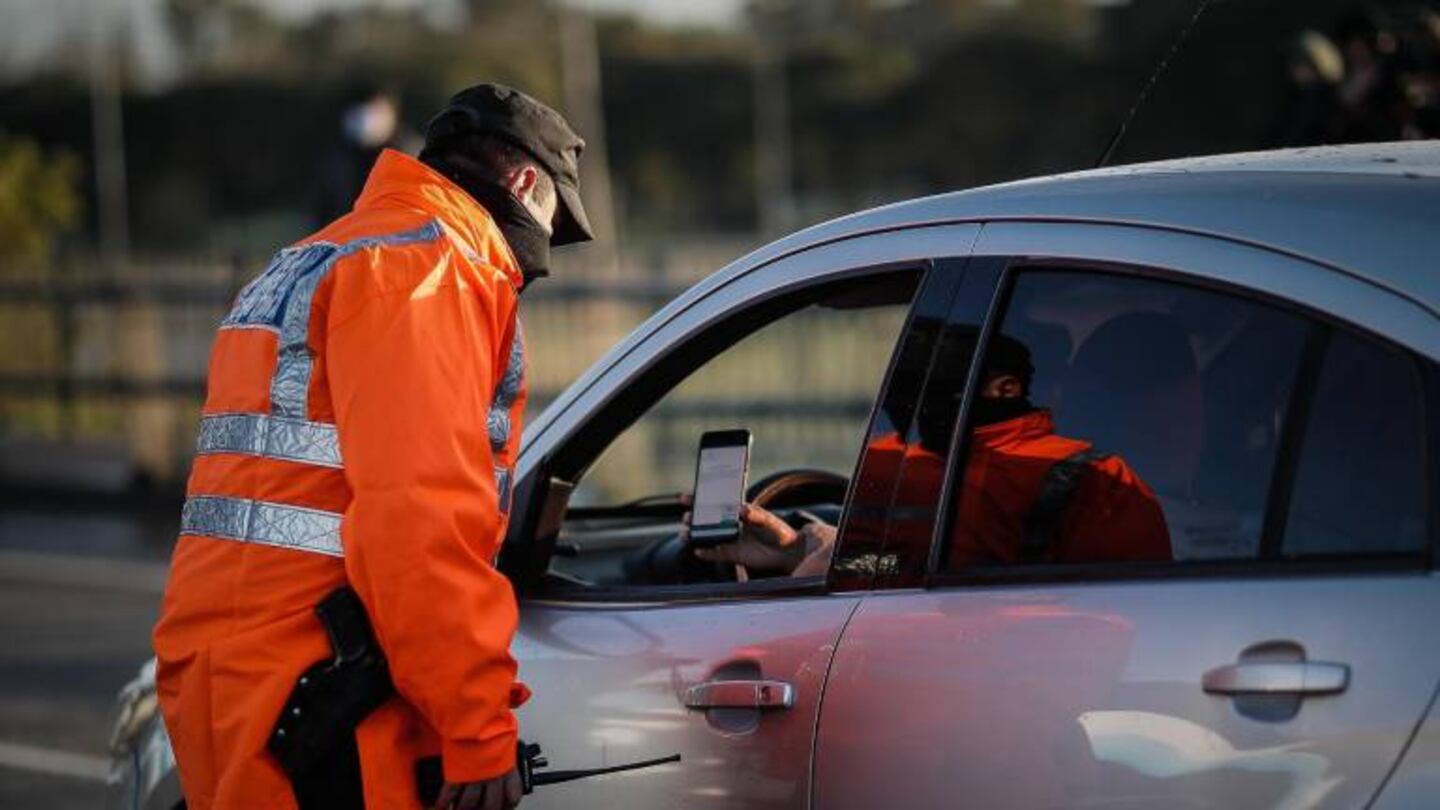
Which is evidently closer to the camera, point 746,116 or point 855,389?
point 855,389

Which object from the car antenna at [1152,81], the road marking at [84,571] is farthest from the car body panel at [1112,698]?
the road marking at [84,571]

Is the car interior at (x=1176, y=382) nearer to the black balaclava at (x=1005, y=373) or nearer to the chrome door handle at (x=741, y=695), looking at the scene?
the black balaclava at (x=1005, y=373)

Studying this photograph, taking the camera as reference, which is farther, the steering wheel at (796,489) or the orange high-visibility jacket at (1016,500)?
the steering wheel at (796,489)

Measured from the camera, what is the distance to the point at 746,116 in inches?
2283

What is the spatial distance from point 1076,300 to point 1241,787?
759 millimetres

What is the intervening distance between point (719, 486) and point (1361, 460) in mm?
1400

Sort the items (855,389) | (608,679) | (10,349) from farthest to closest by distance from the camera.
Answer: (10,349), (855,389), (608,679)

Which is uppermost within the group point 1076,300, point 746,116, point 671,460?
point 746,116

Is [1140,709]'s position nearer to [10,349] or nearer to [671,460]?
[671,460]

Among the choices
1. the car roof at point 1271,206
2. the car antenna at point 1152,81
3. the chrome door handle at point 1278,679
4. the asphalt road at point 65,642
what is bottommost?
the asphalt road at point 65,642

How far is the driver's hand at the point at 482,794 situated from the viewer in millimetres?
3350

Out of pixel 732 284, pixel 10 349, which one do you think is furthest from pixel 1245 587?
pixel 10 349

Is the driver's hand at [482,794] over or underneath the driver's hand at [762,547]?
underneath

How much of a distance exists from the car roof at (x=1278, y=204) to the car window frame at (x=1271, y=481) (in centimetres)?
6
